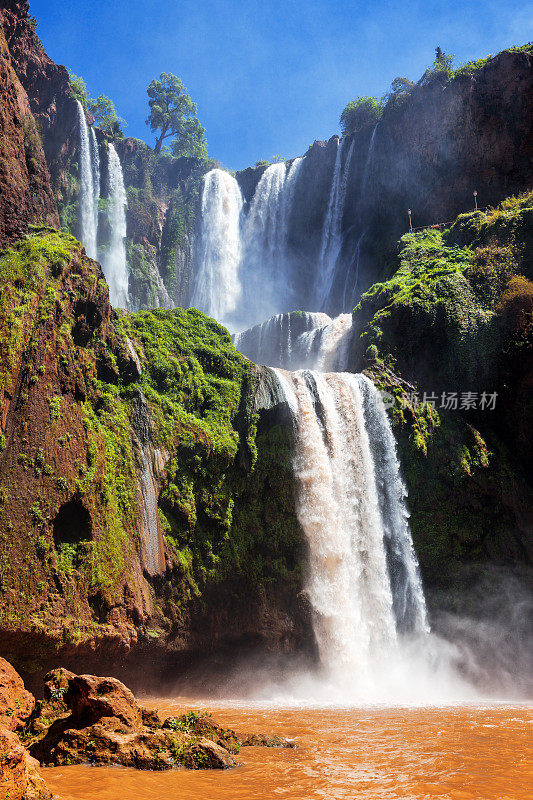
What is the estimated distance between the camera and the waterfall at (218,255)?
3719 cm

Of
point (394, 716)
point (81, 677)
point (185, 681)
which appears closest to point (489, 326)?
point (394, 716)

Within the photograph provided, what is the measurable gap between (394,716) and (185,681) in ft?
18.5

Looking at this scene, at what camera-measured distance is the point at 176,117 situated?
50.5m

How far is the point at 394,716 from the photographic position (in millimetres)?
8969

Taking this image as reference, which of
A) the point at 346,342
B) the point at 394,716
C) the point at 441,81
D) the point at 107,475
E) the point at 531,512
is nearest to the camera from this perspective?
the point at 394,716

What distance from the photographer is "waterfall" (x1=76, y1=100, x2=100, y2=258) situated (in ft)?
103

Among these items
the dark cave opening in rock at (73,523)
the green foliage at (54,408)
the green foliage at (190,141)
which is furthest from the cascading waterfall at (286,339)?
the green foliage at (190,141)

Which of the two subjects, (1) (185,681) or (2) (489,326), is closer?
(1) (185,681)

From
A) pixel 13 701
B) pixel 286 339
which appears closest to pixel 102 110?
pixel 286 339

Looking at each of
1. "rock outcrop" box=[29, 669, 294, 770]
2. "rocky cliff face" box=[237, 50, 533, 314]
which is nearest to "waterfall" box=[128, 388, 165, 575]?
"rock outcrop" box=[29, 669, 294, 770]

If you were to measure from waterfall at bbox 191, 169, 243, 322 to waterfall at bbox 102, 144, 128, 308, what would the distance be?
19.3ft

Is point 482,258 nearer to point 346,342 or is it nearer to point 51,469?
point 346,342

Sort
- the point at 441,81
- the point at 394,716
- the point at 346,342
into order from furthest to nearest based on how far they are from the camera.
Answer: the point at 441,81
the point at 346,342
the point at 394,716

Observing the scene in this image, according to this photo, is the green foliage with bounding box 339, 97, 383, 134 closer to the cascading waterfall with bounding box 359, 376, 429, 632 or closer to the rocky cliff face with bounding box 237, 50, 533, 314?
the rocky cliff face with bounding box 237, 50, 533, 314
